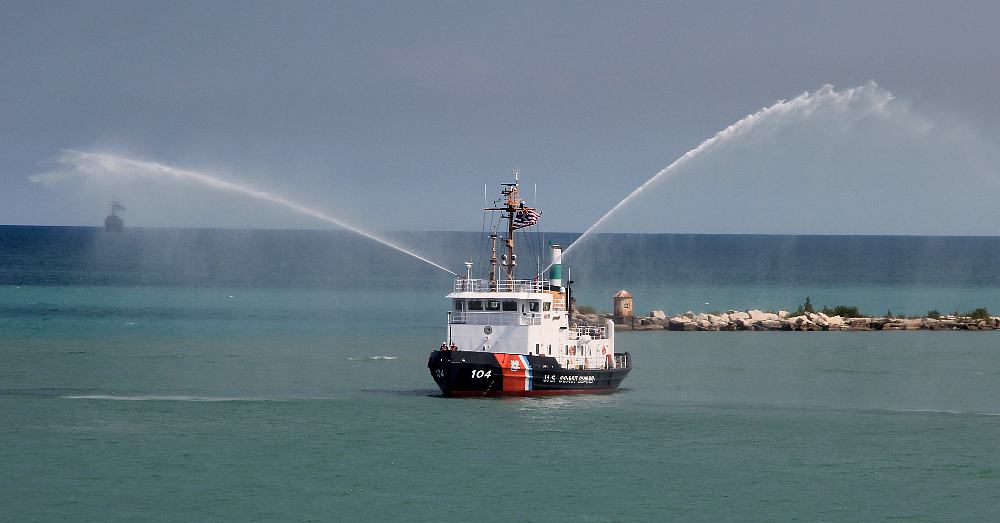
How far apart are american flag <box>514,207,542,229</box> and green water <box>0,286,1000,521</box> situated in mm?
8193

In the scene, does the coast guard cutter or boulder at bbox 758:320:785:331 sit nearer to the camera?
the coast guard cutter

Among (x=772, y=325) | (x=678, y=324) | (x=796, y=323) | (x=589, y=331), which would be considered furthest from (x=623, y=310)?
(x=589, y=331)

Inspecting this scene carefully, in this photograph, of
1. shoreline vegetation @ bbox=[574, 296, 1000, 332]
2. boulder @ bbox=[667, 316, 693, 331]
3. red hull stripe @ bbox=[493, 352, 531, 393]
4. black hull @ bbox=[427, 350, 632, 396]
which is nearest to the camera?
black hull @ bbox=[427, 350, 632, 396]

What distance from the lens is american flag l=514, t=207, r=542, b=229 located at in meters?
59.6

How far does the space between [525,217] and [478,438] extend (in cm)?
1489

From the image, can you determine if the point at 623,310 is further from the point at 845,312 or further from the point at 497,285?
the point at 497,285

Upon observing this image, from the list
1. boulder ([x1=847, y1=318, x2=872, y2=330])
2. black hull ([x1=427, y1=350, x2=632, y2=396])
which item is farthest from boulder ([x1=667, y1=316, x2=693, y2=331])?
black hull ([x1=427, y1=350, x2=632, y2=396])

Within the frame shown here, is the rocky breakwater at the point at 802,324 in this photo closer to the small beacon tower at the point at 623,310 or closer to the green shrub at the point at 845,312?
the small beacon tower at the point at 623,310

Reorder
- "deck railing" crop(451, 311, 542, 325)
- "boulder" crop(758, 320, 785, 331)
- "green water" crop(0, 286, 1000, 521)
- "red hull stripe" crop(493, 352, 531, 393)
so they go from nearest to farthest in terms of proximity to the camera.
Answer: "green water" crop(0, 286, 1000, 521) → "red hull stripe" crop(493, 352, 531, 393) → "deck railing" crop(451, 311, 542, 325) → "boulder" crop(758, 320, 785, 331)

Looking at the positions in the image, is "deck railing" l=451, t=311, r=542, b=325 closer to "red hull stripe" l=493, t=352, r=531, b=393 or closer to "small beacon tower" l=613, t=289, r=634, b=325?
"red hull stripe" l=493, t=352, r=531, b=393

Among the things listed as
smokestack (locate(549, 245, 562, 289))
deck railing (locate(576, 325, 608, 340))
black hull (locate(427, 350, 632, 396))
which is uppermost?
smokestack (locate(549, 245, 562, 289))

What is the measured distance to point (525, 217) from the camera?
2356 inches

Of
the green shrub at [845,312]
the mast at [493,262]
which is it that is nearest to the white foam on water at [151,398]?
the mast at [493,262]

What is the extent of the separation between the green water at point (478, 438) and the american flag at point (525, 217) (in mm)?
8193
